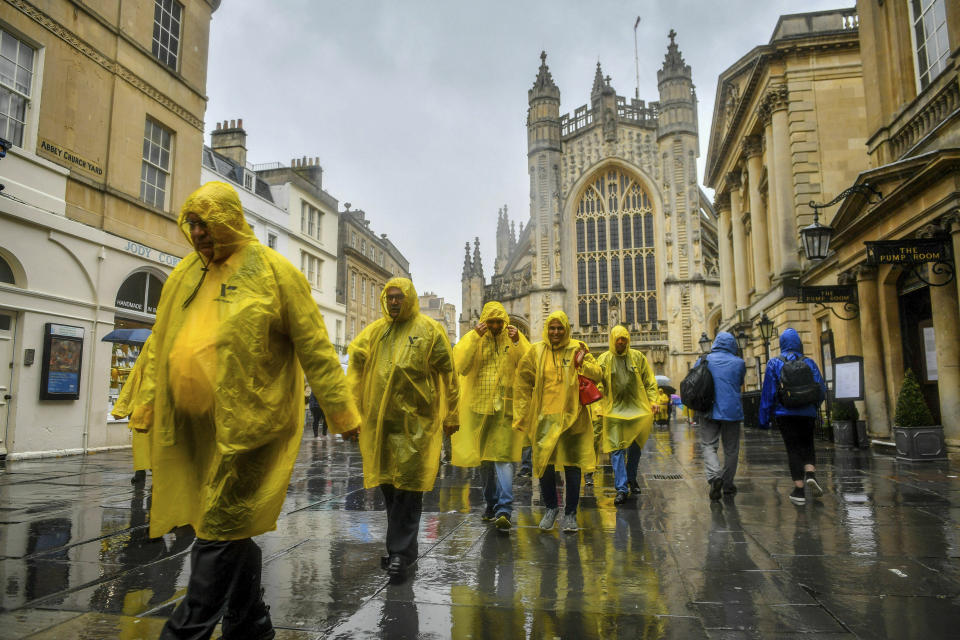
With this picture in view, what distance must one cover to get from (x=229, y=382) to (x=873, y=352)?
40.0ft

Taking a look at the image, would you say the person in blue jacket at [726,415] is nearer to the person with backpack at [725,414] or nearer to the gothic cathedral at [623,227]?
the person with backpack at [725,414]

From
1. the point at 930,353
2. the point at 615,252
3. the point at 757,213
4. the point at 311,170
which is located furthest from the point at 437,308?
the point at 930,353

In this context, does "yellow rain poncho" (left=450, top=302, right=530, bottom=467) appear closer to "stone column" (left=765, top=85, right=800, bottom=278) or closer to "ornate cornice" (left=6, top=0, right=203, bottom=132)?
"ornate cornice" (left=6, top=0, right=203, bottom=132)

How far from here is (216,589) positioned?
2.26m

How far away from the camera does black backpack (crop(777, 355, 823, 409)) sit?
616cm

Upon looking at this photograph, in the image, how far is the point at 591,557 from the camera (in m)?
3.98

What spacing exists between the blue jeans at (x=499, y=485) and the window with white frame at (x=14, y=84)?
34.9ft

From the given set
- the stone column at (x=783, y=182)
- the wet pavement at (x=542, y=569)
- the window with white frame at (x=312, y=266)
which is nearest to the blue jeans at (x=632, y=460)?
the wet pavement at (x=542, y=569)

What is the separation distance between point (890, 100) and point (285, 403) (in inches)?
508

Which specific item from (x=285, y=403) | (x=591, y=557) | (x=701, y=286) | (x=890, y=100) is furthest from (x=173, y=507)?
(x=701, y=286)

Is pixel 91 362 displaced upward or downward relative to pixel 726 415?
upward

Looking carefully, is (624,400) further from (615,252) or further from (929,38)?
(615,252)

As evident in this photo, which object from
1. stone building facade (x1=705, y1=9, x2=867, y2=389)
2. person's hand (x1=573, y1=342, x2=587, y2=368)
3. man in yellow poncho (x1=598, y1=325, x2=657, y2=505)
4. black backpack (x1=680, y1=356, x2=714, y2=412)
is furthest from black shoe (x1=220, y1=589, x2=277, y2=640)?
stone building facade (x1=705, y1=9, x2=867, y2=389)

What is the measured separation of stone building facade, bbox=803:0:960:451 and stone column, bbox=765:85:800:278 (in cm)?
371
